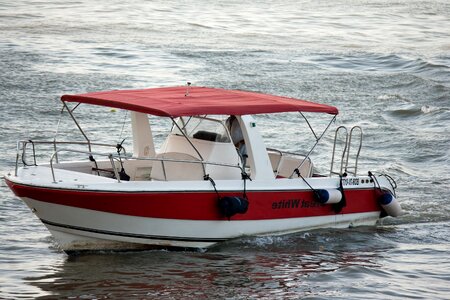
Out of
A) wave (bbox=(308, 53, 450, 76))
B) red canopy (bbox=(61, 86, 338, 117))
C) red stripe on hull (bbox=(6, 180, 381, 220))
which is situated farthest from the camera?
wave (bbox=(308, 53, 450, 76))

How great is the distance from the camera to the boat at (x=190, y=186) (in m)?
14.5

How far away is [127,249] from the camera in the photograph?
15.1m

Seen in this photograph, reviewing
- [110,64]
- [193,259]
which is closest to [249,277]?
[193,259]

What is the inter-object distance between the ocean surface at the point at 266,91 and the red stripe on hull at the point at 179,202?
488 millimetres

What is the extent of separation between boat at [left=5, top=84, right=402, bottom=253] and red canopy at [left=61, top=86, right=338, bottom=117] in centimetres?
2

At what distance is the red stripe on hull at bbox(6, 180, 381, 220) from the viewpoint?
14250 millimetres

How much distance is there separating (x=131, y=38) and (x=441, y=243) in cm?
2120

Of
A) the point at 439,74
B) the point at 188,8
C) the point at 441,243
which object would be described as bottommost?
the point at 441,243

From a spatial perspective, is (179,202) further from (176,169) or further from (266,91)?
(266,91)

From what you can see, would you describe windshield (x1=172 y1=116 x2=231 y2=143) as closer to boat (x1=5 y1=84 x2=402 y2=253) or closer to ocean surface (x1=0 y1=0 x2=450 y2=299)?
boat (x1=5 y1=84 x2=402 y2=253)

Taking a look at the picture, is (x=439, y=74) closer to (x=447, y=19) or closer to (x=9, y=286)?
(x=447, y=19)

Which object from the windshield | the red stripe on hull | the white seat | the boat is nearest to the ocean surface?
the boat

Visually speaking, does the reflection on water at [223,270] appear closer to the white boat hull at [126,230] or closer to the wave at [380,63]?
the white boat hull at [126,230]

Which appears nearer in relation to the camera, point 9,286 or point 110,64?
point 9,286
